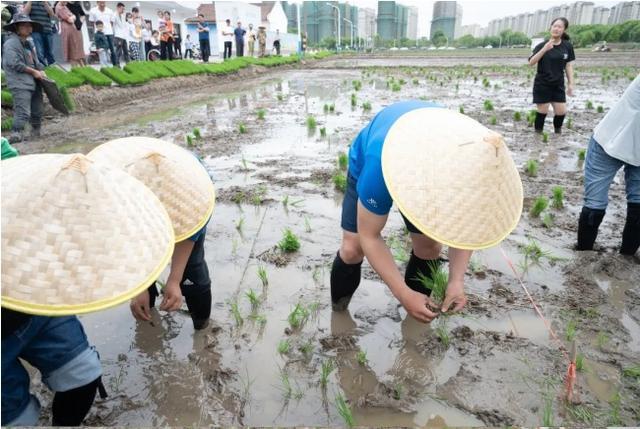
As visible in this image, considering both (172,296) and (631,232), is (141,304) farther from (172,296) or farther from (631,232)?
(631,232)

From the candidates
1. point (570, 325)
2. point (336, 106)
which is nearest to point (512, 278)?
point (570, 325)

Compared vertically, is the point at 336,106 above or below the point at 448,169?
below

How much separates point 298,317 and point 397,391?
0.70m

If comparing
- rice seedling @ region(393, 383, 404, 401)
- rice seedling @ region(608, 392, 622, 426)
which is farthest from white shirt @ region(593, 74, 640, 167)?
rice seedling @ region(393, 383, 404, 401)

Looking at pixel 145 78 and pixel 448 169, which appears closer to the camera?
pixel 448 169

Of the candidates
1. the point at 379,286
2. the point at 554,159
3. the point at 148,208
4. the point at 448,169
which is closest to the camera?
the point at 148,208

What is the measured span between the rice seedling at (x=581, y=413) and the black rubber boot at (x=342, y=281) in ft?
3.54

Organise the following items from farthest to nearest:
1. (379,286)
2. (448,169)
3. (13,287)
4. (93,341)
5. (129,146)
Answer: (379,286) → (93,341) → (129,146) → (448,169) → (13,287)

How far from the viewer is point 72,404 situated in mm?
1487

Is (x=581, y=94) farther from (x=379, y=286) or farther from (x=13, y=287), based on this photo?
(x=13, y=287)

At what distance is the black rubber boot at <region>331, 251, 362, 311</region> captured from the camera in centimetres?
228

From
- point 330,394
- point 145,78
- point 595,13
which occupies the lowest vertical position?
point 330,394

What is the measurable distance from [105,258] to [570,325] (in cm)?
221

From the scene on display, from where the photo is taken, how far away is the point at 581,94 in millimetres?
11039
